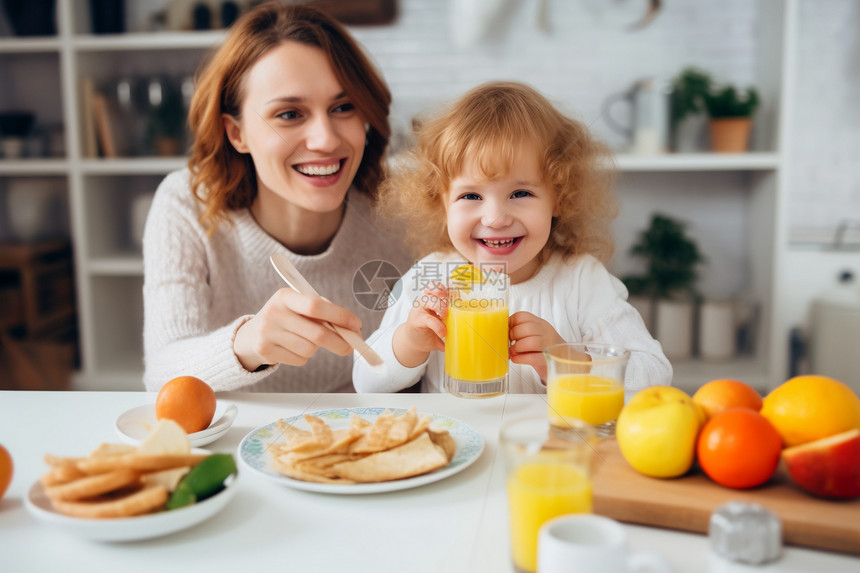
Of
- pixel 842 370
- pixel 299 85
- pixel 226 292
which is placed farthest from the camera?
pixel 842 370

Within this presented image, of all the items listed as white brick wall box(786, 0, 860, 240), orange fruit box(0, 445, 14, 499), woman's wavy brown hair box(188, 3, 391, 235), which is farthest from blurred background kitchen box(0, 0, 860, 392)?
orange fruit box(0, 445, 14, 499)

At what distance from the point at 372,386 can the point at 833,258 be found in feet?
6.94

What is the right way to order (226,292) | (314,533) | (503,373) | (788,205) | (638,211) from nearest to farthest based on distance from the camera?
(314,533) → (503,373) → (226,292) → (788,205) → (638,211)

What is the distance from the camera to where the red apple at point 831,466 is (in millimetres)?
720

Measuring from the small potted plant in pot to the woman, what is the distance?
Result: 4.70 ft

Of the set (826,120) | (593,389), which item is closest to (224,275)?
(593,389)

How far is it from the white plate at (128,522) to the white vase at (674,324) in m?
2.19

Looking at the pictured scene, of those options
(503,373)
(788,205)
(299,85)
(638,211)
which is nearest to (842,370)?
(788,205)

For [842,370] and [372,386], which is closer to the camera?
[372,386]

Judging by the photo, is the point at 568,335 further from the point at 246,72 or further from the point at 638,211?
the point at 638,211

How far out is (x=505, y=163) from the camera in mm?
1252

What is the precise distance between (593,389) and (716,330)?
1926 millimetres

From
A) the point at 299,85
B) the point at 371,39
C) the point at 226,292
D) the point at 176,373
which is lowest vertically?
the point at 176,373

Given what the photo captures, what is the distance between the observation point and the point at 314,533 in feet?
2.43
